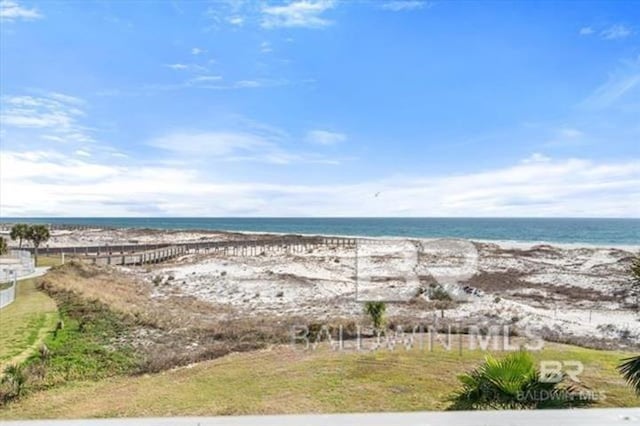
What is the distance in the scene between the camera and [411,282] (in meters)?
29.5

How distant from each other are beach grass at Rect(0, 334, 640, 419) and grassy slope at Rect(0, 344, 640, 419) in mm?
14

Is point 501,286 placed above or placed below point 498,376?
below

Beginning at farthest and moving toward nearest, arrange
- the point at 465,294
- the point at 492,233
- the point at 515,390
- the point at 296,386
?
1. the point at 492,233
2. the point at 465,294
3. the point at 296,386
4. the point at 515,390

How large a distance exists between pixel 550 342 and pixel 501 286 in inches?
665

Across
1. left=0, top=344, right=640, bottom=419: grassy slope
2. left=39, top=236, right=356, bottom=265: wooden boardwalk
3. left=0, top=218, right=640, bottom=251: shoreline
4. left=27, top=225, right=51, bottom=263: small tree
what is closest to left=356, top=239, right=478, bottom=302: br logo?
left=39, top=236, right=356, bottom=265: wooden boardwalk

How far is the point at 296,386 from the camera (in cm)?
755

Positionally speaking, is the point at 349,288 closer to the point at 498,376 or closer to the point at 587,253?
the point at 498,376

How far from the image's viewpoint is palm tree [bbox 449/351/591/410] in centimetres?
533

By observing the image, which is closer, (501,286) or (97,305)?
(97,305)

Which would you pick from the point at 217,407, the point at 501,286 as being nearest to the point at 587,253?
the point at 501,286

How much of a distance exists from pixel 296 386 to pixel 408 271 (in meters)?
29.0

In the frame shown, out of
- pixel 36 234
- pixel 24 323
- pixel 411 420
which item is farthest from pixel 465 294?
pixel 36 234

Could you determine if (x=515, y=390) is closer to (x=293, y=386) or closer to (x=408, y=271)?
(x=293, y=386)

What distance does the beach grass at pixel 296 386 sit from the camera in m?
6.50
